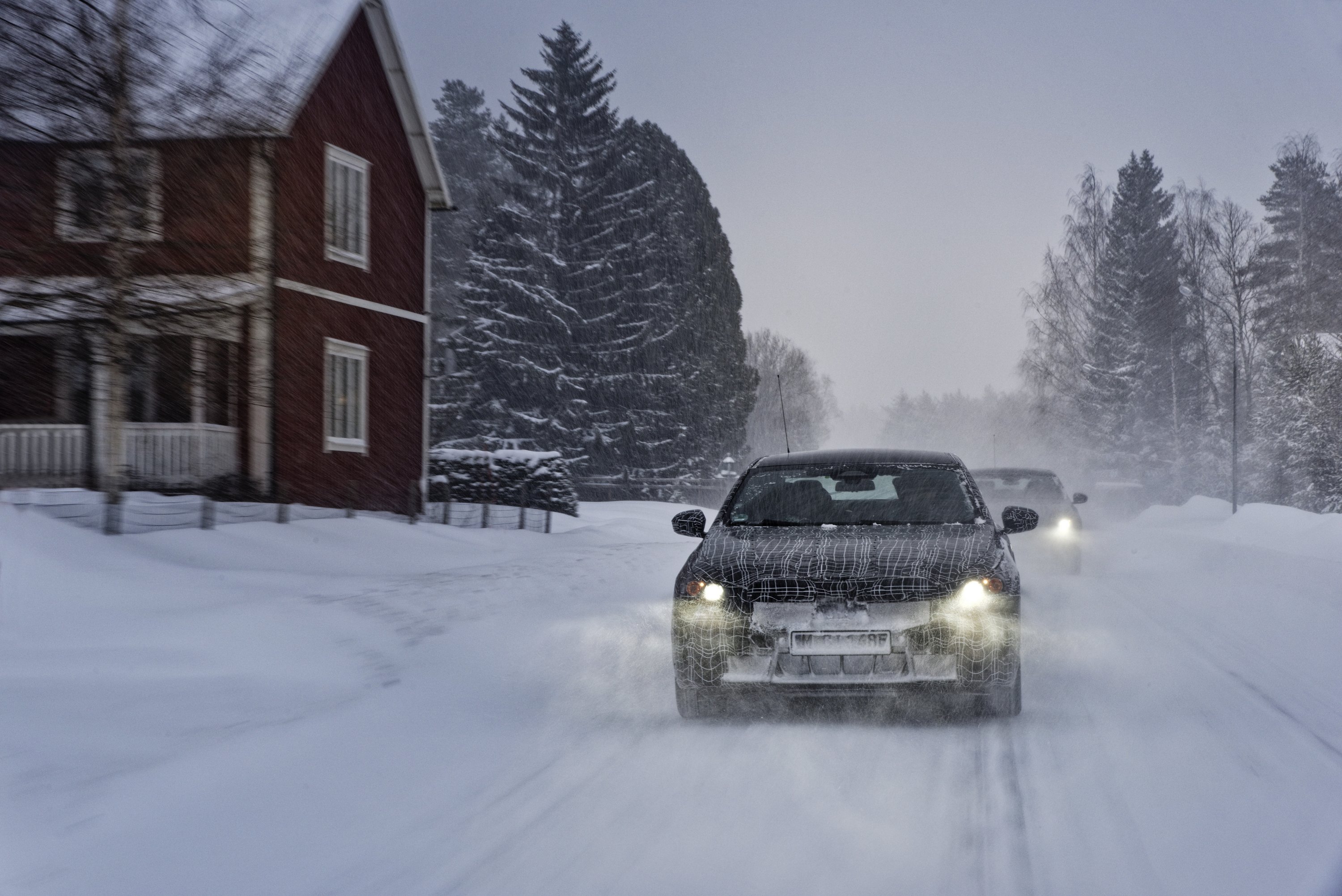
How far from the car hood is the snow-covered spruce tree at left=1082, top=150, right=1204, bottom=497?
5293 cm

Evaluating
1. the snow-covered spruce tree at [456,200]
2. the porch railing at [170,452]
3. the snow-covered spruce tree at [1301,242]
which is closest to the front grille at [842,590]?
the porch railing at [170,452]

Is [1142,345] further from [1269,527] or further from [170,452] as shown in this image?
[170,452]

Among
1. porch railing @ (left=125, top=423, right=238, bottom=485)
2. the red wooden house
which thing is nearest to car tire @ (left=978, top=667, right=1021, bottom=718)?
the red wooden house

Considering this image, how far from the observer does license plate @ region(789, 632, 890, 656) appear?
543 cm

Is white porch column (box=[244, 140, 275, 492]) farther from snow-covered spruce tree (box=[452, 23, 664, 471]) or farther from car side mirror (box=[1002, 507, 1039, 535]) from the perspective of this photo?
snow-covered spruce tree (box=[452, 23, 664, 471])

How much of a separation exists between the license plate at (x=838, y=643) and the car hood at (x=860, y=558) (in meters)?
0.20

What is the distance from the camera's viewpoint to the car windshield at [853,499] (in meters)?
6.84

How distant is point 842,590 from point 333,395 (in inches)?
601

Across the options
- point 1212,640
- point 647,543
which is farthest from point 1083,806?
point 647,543

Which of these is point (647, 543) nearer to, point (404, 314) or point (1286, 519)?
point (404, 314)

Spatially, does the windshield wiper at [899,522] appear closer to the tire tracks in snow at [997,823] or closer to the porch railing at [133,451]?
the tire tracks in snow at [997,823]

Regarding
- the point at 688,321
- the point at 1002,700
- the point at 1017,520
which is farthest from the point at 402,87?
the point at 688,321

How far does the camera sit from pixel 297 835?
13.7 ft

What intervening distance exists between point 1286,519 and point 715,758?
20444 millimetres
